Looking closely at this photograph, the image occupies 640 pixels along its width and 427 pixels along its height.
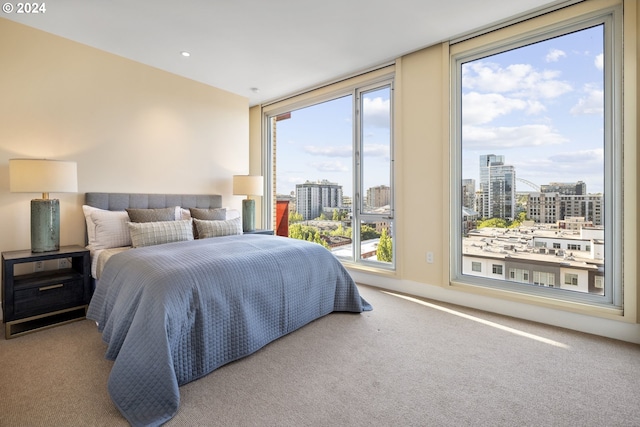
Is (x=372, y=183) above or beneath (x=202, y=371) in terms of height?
above

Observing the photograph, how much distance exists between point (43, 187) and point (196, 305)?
1849 mm

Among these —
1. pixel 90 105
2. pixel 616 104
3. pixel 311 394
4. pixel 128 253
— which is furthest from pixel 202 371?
pixel 616 104

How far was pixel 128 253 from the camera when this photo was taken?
2.29 meters

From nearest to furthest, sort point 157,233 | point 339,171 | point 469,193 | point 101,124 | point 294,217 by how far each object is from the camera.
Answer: point 157,233
point 469,193
point 101,124
point 339,171
point 294,217

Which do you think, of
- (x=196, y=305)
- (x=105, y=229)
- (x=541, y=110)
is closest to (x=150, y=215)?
(x=105, y=229)

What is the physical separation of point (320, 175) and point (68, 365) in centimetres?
332

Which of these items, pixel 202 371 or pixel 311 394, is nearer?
pixel 311 394

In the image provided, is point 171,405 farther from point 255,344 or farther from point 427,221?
point 427,221

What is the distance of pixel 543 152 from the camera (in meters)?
2.71

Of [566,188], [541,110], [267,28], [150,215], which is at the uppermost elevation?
[267,28]

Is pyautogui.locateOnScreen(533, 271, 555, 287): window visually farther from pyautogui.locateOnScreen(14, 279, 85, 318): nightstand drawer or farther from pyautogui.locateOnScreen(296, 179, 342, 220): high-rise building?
pyautogui.locateOnScreen(14, 279, 85, 318): nightstand drawer

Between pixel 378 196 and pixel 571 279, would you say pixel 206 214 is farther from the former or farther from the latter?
pixel 571 279

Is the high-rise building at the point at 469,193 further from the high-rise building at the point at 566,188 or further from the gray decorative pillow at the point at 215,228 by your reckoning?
the gray decorative pillow at the point at 215,228

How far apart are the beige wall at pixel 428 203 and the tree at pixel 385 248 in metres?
0.16
